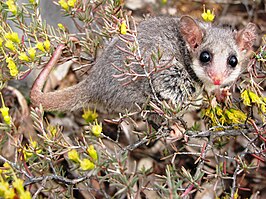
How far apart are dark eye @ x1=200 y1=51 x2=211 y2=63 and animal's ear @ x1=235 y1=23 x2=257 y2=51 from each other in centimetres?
25

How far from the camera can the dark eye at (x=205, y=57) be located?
3.03 meters

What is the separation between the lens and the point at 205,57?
303cm

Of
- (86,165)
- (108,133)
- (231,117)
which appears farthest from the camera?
(108,133)

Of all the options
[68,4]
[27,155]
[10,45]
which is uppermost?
[68,4]

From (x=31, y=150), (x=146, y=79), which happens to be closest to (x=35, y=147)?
(x=31, y=150)

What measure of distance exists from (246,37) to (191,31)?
0.38 m

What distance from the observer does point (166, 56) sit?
10.4 ft

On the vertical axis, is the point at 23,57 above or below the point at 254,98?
above

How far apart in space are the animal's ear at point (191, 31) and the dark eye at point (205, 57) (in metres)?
0.13

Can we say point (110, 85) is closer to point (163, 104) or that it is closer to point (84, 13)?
point (84, 13)

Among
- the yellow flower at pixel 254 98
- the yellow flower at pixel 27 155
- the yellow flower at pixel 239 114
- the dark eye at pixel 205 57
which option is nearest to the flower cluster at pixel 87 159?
the yellow flower at pixel 27 155

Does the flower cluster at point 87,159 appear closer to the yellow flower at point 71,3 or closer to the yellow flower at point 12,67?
the yellow flower at point 12,67

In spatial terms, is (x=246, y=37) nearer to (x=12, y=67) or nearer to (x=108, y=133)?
(x=12, y=67)

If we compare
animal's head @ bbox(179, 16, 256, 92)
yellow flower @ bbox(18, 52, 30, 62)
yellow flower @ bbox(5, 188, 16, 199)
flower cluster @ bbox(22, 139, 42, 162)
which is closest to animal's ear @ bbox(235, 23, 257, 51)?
animal's head @ bbox(179, 16, 256, 92)
